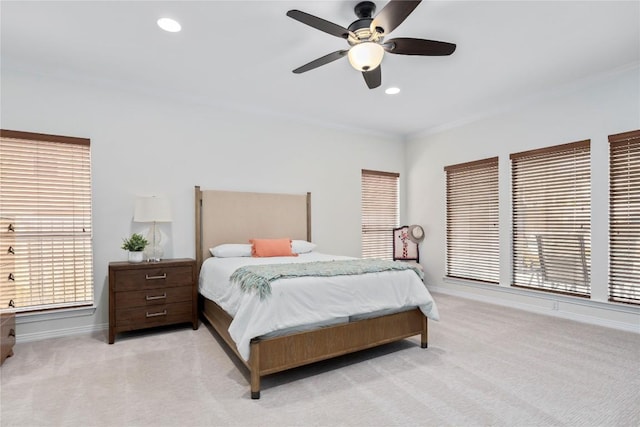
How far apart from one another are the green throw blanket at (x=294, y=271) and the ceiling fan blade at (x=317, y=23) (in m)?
1.68

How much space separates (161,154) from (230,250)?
1.37 meters

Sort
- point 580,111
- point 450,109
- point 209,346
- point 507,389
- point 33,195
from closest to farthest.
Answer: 1. point 507,389
2. point 209,346
3. point 33,195
4. point 580,111
5. point 450,109

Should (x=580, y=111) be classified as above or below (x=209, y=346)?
above

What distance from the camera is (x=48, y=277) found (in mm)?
3381

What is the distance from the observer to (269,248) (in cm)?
403

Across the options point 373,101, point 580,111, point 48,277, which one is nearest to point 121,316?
point 48,277

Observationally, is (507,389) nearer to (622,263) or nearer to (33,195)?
(622,263)

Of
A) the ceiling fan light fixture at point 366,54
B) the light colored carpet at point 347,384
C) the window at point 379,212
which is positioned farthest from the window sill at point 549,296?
the ceiling fan light fixture at point 366,54

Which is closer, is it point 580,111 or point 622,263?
point 622,263

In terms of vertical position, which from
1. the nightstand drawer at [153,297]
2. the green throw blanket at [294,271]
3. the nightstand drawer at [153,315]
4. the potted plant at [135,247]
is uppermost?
the potted plant at [135,247]

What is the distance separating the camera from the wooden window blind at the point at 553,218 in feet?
12.4

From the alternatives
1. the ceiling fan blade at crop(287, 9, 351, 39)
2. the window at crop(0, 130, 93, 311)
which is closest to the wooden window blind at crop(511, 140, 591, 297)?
the ceiling fan blade at crop(287, 9, 351, 39)

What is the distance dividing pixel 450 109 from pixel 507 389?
3549 mm

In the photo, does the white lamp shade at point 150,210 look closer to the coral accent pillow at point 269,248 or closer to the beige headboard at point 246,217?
the beige headboard at point 246,217
